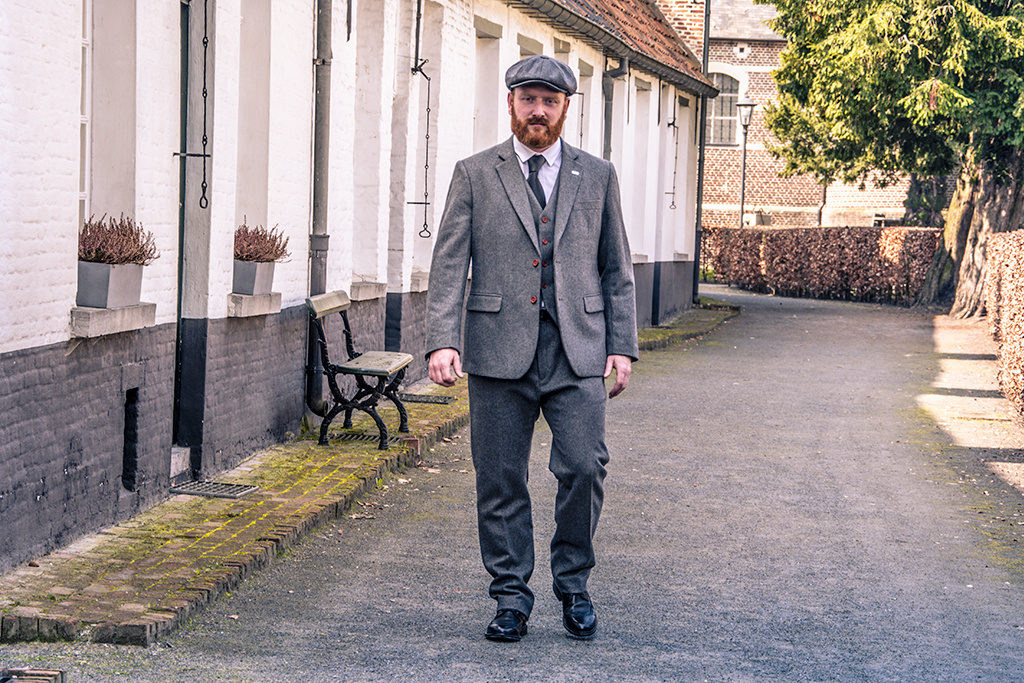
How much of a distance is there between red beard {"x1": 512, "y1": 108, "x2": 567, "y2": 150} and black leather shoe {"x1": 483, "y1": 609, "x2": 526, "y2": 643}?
5.55 feet

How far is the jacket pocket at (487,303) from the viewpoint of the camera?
197 inches

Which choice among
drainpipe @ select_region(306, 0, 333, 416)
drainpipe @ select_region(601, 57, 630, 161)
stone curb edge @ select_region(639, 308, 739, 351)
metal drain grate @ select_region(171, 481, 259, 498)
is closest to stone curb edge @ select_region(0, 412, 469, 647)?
metal drain grate @ select_region(171, 481, 259, 498)

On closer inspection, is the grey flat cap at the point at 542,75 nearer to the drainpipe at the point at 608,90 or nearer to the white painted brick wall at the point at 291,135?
the white painted brick wall at the point at 291,135

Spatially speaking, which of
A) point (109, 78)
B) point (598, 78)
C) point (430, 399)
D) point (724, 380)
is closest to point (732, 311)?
point (598, 78)

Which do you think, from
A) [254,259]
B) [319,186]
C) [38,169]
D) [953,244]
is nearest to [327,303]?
[319,186]

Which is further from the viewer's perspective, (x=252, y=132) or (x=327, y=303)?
(x=327, y=303)

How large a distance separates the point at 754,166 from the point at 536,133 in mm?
47218

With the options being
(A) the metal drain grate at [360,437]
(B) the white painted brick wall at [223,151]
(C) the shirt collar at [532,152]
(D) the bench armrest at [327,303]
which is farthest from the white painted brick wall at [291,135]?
(C) the shirt collar at [532,152]

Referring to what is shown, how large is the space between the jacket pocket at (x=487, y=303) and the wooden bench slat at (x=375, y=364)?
3.96 metres

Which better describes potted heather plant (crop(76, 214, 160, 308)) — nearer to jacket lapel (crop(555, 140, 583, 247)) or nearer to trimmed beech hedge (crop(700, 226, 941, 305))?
jacket lapel (crop(555, 140, 583, 247))

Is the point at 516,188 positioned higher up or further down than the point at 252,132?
further down

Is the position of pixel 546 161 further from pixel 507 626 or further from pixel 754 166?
pixel 754 166

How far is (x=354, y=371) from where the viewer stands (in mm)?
8961

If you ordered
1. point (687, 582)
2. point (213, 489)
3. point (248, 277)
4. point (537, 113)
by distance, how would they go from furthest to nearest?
point (248, 277)
point (213, 489)
point (687, 582)
point (537, 113)
